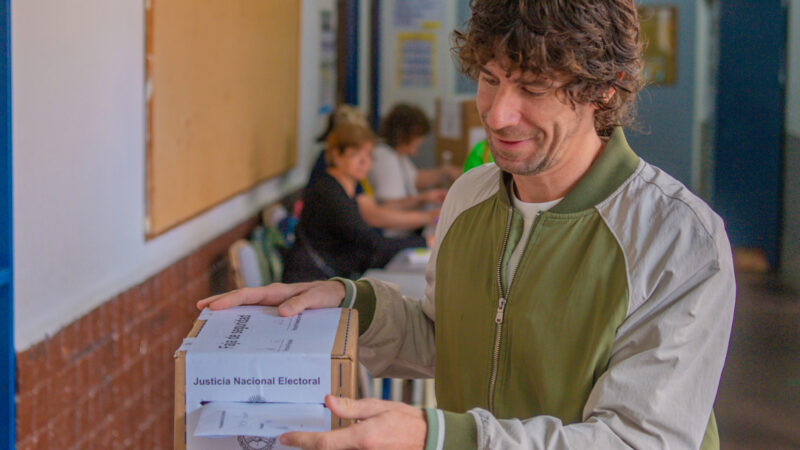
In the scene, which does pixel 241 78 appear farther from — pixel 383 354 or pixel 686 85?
pixel 686 85

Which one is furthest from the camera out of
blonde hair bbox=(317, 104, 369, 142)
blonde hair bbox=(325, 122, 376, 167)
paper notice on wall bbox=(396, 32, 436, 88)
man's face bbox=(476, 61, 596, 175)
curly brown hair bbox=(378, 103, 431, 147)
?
paper notice on wall bbox=(396, 32, 436, 88)

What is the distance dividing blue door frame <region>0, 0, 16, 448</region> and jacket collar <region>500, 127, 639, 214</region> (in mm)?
1080

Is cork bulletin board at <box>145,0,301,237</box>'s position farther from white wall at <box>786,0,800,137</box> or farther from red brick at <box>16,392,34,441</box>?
white wall at <box>786,0,800,137</box>

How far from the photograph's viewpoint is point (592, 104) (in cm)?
136

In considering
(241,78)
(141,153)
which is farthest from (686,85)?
(141,153)

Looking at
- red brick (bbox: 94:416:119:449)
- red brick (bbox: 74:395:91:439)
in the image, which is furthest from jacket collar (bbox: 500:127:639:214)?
red brick (bbox: 94:416:119:449)

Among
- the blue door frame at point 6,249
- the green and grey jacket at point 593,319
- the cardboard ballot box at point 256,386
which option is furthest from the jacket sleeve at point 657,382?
the blue door frame at point 6,249

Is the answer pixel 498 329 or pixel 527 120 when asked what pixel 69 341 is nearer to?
pixel 498 329

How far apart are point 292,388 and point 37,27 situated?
59.7 inches

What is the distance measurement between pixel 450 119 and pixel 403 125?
60 cm

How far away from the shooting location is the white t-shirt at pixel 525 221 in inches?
55.3

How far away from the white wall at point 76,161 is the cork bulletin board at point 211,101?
83 mm

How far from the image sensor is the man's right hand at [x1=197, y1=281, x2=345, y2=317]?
1.45 m

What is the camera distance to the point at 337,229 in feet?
13.2
